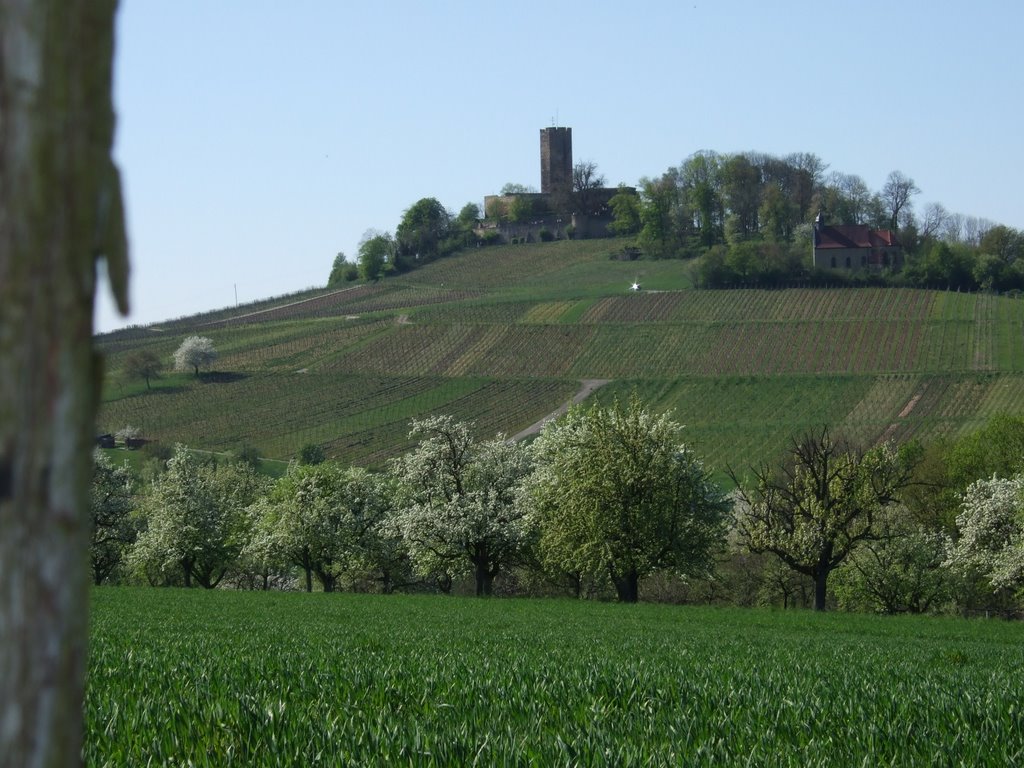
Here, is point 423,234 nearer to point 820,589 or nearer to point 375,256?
point 375,256

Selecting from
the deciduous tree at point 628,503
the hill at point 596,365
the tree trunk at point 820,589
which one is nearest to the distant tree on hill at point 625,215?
the hill at point 596,365

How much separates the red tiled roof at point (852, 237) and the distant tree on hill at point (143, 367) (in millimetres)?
81468

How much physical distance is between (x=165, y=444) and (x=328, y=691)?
271 feet

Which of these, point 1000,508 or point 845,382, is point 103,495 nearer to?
point 1000,508

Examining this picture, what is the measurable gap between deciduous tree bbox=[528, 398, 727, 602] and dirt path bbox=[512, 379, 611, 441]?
3207cm

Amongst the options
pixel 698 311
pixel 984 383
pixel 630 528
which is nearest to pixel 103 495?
pixel 630 528

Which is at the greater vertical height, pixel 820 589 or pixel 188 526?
pixel 188 526

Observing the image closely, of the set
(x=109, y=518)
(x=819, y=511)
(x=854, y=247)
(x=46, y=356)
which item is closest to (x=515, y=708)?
(x=46, y=356)

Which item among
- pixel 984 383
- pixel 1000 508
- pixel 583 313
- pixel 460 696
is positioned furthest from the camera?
pixel 583 313

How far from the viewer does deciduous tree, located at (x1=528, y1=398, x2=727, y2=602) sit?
150ft

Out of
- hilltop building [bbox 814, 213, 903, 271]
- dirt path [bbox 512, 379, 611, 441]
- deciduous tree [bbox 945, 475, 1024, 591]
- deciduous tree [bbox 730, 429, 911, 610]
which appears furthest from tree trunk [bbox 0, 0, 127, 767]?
hilltop building [bbox 814, 213, 903, 271]

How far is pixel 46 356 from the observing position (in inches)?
49.3

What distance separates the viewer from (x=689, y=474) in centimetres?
4762

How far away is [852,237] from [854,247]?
10.6 feet
